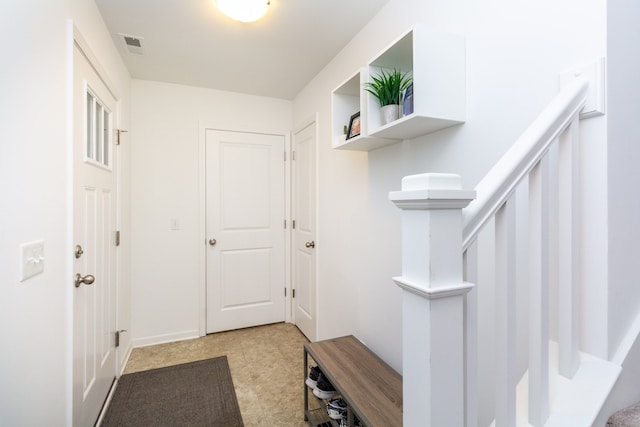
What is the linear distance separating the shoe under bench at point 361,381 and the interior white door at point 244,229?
1.50 m

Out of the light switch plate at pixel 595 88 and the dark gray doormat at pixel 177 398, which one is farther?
the dark gray doormat at pixel 177 398

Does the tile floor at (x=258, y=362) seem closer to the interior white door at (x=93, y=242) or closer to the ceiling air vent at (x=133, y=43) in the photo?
the interior white door at (x=93, y=242)

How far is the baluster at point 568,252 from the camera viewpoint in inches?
31.6

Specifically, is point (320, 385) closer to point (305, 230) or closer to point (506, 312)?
point (506, 312)

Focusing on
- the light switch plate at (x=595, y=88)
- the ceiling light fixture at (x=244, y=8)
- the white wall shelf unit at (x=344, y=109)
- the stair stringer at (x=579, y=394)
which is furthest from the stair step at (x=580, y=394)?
the ceiling light fixture at (x=244, y=8)

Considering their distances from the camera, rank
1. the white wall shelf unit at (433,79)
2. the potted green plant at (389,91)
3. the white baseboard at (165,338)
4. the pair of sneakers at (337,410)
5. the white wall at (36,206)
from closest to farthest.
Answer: the white wall at (36,206) < the white wall shelf unit at (433,79) < the potted green plant at (389,91) < the pair of sneakers at (337,410) < the white baseboard at (165,338)

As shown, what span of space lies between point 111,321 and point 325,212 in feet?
5.67

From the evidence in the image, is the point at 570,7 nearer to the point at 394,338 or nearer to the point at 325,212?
the point at 394,338

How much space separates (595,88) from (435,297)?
76cm

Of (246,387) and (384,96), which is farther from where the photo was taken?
(246,387)

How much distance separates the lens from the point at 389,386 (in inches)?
57.1

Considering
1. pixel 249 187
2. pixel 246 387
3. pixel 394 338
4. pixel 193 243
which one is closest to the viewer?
pixel 394 338

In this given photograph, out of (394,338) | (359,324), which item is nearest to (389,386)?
(394,338)

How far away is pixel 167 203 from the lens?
288cm
